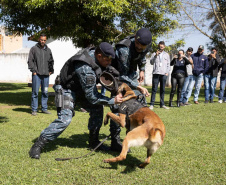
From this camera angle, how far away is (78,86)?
4.06 meters

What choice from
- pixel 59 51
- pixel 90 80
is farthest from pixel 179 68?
pixel 59 51

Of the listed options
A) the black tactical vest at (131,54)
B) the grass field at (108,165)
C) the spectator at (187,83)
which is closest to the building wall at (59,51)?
the spectator at (187,83)

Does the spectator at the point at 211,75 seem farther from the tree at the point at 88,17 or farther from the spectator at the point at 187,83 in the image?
the tree at the point at 88,17

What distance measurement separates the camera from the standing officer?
3.98 metres

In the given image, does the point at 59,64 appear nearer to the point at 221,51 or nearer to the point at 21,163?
the point at 221,51

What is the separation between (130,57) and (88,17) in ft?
19.0

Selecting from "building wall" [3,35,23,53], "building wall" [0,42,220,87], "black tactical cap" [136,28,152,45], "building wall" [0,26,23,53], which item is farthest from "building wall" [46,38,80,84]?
"black tactical cap" [136,28,152,45]

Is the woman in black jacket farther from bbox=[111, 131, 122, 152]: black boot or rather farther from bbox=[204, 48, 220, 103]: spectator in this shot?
bbox=[111, 131, 122, 152]: black boot

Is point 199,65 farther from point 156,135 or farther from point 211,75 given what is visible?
point 156,135

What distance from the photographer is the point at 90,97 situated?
3771mm

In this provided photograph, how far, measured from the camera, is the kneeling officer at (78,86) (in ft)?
12.2

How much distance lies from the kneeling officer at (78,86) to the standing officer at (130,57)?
0.34 m

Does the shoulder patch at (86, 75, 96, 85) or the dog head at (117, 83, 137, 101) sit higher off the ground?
the shoulder patch at (86, 75, 96, 85)

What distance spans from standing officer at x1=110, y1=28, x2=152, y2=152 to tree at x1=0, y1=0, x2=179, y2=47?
13.0 feet
